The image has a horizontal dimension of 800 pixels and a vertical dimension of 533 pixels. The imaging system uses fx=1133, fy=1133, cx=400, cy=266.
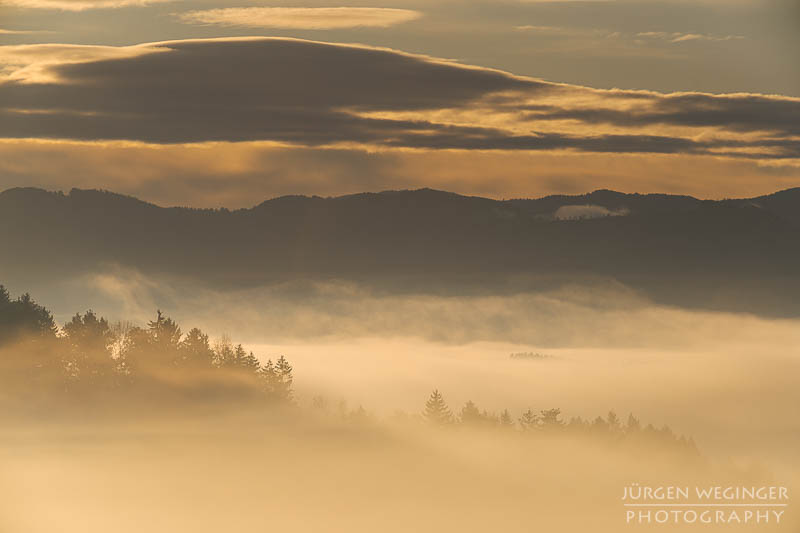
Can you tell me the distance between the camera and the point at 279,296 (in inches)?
1817

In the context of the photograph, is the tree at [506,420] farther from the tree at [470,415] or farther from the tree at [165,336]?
the tree at [165,336]

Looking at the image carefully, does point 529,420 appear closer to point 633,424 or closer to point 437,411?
point 437,411

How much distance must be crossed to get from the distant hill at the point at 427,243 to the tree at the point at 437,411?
6088 mm

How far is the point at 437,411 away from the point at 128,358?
12.5m

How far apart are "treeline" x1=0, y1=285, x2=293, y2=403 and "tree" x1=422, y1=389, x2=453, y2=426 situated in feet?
17.9

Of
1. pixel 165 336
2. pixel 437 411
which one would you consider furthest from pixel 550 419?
pixel 165 336

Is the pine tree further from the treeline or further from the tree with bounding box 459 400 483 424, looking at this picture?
the treeline

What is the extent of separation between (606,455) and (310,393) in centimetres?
1118

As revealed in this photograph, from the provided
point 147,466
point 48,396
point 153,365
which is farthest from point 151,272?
point 147,466

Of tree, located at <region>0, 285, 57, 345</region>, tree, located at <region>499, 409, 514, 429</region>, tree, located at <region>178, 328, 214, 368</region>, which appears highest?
tree, located at <region>0, 285, 57, 345</region>

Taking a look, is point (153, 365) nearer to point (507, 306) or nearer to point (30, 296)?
point (30, 296)

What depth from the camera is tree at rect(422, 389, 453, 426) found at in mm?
41906

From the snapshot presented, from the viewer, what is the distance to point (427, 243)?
5219cm

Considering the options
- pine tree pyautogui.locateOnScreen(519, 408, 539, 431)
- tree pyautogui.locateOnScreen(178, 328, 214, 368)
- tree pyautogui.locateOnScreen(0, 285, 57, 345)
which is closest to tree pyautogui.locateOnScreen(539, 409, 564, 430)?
pine tree pyautogui.locateOnScreen(519, 408, 539, 431)
